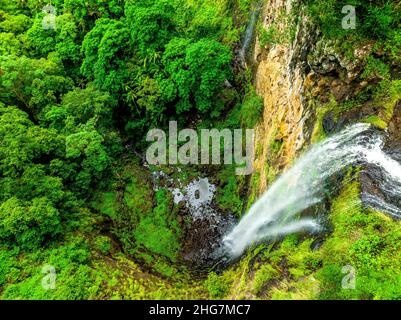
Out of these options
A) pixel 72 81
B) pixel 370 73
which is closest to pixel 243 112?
pixel 370 73

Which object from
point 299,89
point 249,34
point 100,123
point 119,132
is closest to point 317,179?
point 299,89

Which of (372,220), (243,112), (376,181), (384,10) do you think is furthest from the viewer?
(243,112)

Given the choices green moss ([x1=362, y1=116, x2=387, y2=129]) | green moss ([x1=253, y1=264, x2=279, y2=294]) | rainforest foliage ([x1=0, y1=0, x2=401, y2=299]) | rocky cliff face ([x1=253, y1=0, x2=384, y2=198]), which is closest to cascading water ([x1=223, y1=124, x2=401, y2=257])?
green moss ([x1=362, y1=116, x2=387, y2=129])

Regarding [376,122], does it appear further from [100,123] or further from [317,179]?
[100,123]

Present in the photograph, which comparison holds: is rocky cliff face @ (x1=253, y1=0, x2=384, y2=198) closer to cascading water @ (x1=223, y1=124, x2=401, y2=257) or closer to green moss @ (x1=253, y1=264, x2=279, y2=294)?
cascading water @ (x1=223, y1=124, x2=401, y2=257)

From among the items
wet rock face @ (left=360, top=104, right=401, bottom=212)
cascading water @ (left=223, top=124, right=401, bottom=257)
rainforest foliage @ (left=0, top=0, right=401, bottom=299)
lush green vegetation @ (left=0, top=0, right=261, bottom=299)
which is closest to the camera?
wet rock face @ (left=360, top=104, right=401, bottom=212)

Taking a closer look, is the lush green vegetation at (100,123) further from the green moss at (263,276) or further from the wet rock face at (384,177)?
the wet rock face at (384,177)
